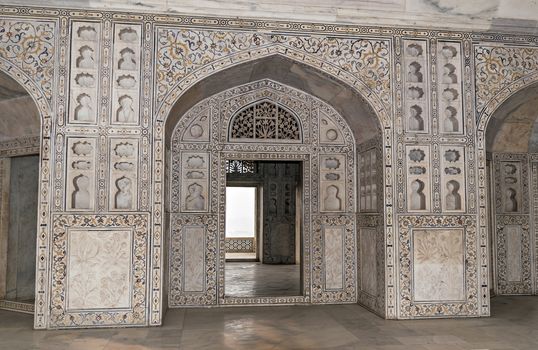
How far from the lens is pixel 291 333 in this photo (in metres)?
5.02

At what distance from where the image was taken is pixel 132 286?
17.4 feet

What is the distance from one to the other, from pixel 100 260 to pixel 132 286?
43cm

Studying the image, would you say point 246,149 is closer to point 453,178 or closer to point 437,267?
point 453,178

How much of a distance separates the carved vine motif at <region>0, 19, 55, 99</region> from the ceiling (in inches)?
9.8

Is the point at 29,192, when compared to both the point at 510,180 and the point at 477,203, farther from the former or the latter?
the point at 510,180

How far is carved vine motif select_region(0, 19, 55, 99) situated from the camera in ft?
17.5

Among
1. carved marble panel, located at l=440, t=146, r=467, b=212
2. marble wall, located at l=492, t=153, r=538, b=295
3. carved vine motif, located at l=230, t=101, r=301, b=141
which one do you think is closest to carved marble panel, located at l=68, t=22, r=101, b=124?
carved vine motif, located at l=230, t=101, r=301, b=141

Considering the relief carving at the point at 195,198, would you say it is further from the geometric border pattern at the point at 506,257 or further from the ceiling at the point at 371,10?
the geometric border pattern at the point at 506,257

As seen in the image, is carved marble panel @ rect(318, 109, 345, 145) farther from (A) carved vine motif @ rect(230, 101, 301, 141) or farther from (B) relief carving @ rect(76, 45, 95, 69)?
(B) relief carving @ rect(76, 45, 95, 69)

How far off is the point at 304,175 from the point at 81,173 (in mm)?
2795

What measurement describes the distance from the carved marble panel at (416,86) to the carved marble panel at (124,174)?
312 cm

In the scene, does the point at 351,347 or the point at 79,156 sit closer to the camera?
the point at 351,347

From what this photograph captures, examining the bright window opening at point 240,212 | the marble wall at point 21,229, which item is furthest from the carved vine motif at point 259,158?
the bright window opening at point 240,212

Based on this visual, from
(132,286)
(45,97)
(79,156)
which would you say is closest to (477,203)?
(132,286)
